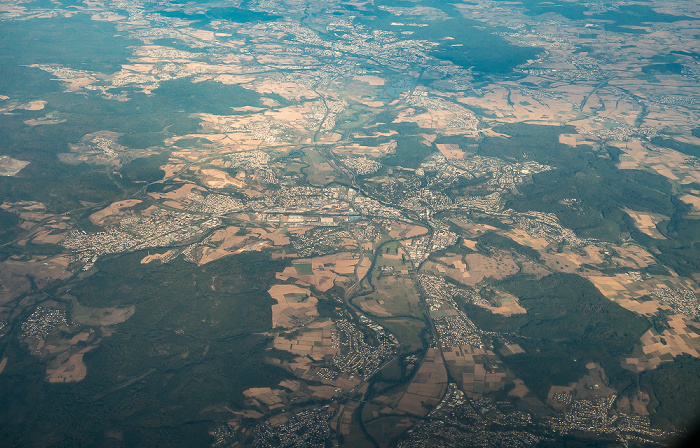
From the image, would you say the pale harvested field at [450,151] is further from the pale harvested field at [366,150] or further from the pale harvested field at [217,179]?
the pale harvested field at [217,179]

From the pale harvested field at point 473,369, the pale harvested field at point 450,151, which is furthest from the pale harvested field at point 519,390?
the pale harvested field at point 450,151

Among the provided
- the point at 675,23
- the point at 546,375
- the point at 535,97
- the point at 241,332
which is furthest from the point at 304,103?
the point at 675,23

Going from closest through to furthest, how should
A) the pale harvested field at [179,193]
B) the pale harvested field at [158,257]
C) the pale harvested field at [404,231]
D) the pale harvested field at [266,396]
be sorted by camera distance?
the pale harvested field at [266,396], the pale harvested field at [158,257], the pale harvested field at [404,231], the pale harvested field at [179,193]

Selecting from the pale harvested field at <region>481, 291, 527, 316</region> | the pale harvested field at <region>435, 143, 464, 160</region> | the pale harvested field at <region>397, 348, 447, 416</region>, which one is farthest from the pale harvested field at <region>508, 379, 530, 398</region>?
the pale harvested field at <region>435, 143, 464, 160</region>

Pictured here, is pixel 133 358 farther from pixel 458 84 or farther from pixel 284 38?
pixel 284 38

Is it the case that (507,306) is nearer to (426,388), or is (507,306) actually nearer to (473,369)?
(473,369)

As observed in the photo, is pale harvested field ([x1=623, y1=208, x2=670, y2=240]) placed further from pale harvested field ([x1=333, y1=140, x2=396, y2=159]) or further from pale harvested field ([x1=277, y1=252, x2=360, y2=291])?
pale harvested field ([x1=277, y1=252, x2=360, y2=291])

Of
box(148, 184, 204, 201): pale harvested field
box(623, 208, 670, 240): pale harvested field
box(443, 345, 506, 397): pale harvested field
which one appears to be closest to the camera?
box(443, 345, 506, 397): pale harvested field

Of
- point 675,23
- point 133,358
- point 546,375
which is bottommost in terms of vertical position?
point 133,358

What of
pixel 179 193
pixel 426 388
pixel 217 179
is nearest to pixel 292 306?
pixel 426 388

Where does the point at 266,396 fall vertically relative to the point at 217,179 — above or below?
below

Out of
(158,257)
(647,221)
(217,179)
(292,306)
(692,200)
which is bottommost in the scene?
(158,257)
